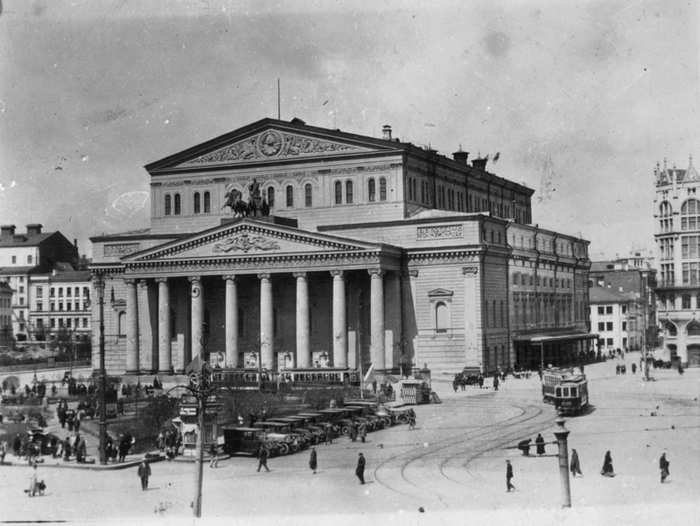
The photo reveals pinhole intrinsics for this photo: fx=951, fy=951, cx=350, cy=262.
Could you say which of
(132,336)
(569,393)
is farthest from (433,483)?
(132,336)

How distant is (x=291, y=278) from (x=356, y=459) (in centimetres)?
3869

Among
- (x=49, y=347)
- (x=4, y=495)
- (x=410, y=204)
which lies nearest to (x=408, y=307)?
(x=410, y=204)

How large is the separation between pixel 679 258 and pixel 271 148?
33409mm

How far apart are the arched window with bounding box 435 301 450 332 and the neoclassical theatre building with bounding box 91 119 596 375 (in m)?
0.09

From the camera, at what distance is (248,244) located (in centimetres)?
6988

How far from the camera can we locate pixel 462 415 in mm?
46781

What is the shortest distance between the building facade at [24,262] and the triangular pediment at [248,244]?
43422mm

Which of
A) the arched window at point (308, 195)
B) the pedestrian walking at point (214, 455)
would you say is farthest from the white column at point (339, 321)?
the pedestrian walking at point (214, 455)

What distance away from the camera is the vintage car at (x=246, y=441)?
1428 inches

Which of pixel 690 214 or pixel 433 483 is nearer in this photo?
pixel 433 483

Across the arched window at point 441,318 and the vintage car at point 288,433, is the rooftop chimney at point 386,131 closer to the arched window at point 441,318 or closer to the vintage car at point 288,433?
the arched window at point 441,318

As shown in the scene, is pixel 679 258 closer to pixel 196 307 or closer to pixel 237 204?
pixel 237 204

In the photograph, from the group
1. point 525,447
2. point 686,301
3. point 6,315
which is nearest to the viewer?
point 525,447

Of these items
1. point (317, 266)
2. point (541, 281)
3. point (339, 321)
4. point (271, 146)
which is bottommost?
point (339, 321)
